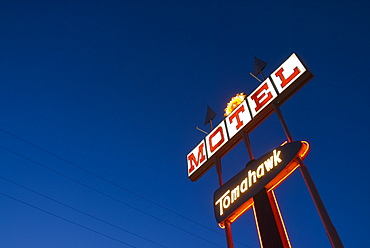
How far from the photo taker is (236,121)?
10820mm

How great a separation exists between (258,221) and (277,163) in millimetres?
1577

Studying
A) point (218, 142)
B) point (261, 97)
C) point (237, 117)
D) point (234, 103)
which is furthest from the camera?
point (234, 103)

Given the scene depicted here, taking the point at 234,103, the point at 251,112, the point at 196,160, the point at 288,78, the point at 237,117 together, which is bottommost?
the point at 196,160

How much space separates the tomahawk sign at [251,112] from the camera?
374 inches

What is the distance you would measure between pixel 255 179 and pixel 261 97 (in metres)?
3.20

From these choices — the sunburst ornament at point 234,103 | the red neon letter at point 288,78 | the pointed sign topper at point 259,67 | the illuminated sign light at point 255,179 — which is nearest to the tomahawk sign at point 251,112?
the red neon letter at point 288,78

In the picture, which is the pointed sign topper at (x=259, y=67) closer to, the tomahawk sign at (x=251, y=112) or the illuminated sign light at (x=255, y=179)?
the tomahawk sign at (x=251, y=112)

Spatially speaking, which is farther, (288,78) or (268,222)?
(288,78)

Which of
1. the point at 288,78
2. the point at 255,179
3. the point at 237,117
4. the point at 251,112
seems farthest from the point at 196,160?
the point at 288,78

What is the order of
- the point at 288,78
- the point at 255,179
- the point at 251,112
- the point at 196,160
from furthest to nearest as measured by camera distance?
the point at 196,160
the point at 251,112
the point at 288,78
the point at 255,179

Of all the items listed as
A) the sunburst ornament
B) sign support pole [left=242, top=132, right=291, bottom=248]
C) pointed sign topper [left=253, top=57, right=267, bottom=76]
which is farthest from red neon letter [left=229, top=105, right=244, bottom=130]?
sign support pole [left=242, top=132, right=291, bottom=248]

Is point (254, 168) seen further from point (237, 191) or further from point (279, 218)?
point (279, 218)

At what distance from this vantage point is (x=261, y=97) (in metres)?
10.2

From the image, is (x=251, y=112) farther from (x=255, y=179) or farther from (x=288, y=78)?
(x=255, y=179)
